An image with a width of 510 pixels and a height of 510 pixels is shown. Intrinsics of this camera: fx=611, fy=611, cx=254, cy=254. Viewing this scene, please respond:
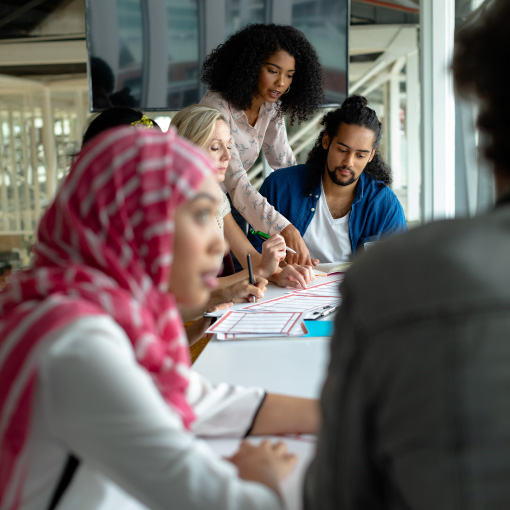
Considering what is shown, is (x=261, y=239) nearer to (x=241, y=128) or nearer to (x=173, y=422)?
(x=241, y=128)

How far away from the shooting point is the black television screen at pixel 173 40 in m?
3.75

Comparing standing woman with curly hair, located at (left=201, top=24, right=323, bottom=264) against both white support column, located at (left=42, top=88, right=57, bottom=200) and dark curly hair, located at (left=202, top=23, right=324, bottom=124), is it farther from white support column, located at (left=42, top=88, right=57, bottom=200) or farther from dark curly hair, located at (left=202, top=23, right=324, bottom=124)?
white support column, located at (left=42, top=88, right=57, bottom=200)

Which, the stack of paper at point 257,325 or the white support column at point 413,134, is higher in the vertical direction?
the white support column at point 413,134

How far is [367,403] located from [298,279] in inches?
62.4

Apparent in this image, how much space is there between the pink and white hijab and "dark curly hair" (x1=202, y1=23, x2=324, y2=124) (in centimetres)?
211

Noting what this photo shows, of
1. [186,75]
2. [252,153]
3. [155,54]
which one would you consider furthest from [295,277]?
[155,54]

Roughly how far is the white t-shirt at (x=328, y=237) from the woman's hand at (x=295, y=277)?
570 mm

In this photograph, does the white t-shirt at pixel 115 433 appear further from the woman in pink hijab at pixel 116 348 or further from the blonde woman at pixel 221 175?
the blonde woman at pixel 221 175

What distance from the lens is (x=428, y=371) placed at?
1.37 ft

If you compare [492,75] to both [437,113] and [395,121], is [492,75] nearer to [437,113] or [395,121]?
[437,113]

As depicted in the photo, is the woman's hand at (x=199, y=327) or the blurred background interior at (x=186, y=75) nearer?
the woman's hand at (x=199, y=327)

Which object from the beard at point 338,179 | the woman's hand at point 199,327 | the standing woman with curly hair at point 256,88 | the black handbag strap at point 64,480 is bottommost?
the woman's hand at point 199,327

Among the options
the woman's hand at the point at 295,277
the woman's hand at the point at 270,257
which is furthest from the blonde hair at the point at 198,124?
the woman's hand at the point at 295,277

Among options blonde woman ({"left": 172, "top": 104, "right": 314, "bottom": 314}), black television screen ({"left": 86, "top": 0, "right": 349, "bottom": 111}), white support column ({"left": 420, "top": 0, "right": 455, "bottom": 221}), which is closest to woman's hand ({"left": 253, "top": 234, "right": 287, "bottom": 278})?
blonde woman ({"left": 172, "top": 104, "right": 314, "bottom": 314})
